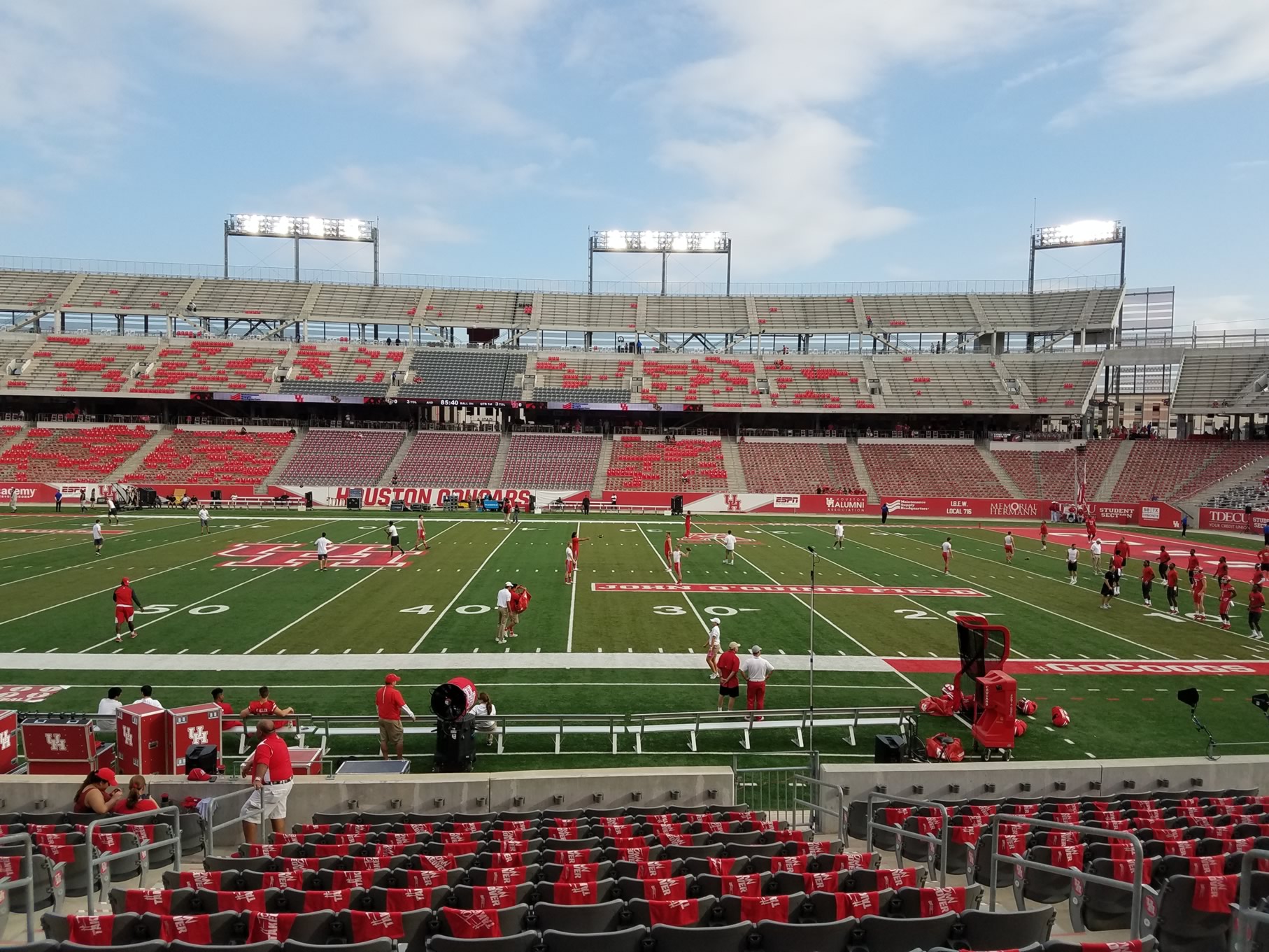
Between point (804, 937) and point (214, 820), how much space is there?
7.19m

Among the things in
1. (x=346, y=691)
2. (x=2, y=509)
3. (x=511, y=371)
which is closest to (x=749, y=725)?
(x=346, y=691)

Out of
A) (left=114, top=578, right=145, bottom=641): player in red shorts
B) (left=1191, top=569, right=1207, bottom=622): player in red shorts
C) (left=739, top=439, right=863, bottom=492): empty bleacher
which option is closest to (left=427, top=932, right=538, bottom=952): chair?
A: (left=114, top=578, right=145, bottom=641): player in red shorts

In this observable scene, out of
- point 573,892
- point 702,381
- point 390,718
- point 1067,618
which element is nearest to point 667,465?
point 702,381

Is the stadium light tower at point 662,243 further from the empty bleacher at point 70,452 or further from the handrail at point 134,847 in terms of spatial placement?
the handrail at point 134,847

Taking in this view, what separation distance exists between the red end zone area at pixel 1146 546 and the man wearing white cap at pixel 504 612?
24.1 m

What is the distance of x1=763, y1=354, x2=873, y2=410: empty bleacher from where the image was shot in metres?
67.6

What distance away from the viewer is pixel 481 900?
16.9 ft

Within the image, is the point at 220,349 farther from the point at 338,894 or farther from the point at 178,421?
the point at 338,894

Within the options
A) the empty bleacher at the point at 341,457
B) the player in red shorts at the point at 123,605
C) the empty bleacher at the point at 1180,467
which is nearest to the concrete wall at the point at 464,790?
the player in red shorts at the point at 123,605

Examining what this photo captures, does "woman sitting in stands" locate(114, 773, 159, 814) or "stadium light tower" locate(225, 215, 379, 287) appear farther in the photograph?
"stadium light tower" locate(225, 215, 379, 287)

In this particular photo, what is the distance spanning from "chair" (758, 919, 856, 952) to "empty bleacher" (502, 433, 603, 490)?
175 ft

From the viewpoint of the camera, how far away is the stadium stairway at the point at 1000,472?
57.5 m

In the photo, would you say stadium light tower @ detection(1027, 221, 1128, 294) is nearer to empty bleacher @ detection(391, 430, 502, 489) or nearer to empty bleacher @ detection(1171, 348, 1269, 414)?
empty bleacher @ detection(1171, 348, 1269, 414)

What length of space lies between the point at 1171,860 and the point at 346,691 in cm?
1373
